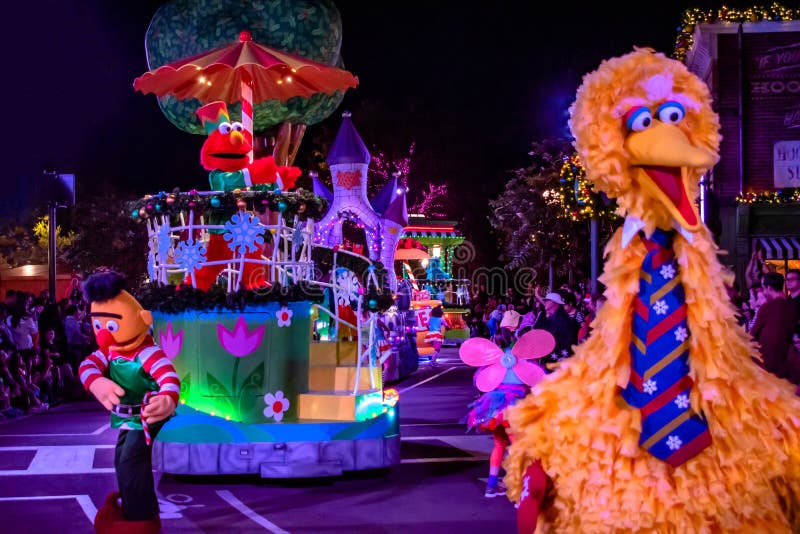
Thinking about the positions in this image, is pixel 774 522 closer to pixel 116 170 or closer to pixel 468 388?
pixel 468 388

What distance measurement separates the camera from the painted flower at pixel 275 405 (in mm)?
9453

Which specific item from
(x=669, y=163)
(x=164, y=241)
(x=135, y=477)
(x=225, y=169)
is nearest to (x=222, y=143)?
(x=225, y=169)

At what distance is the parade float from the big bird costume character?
192 inches

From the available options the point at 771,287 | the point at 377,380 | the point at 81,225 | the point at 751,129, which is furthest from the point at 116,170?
the point at 771,287

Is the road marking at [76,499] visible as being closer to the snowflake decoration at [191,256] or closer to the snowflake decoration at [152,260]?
the snowflake decoration at [191,256]

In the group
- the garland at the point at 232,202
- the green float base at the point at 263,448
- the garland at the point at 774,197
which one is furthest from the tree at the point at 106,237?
the green float base at the point at 263,448

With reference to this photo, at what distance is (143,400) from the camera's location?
21.5ft

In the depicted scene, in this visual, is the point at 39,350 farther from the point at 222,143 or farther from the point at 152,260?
the point at 222,143

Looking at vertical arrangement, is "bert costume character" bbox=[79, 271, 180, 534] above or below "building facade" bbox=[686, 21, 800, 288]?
below

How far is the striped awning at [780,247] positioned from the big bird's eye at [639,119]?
19537 mm

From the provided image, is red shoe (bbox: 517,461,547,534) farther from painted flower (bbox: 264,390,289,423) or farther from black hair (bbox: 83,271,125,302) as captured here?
painted flower (bbox: 264,390,289,423)

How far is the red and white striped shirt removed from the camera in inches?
258

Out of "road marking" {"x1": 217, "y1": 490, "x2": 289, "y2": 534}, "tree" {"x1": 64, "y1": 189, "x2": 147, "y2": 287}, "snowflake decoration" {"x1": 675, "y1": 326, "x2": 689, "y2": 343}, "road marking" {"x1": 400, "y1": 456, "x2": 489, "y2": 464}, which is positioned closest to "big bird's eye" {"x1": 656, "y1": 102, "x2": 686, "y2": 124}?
"snowflake decoration" {"x1": 675, "y1": 326, "x2": 689, "y2": 343}

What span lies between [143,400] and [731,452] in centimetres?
383
